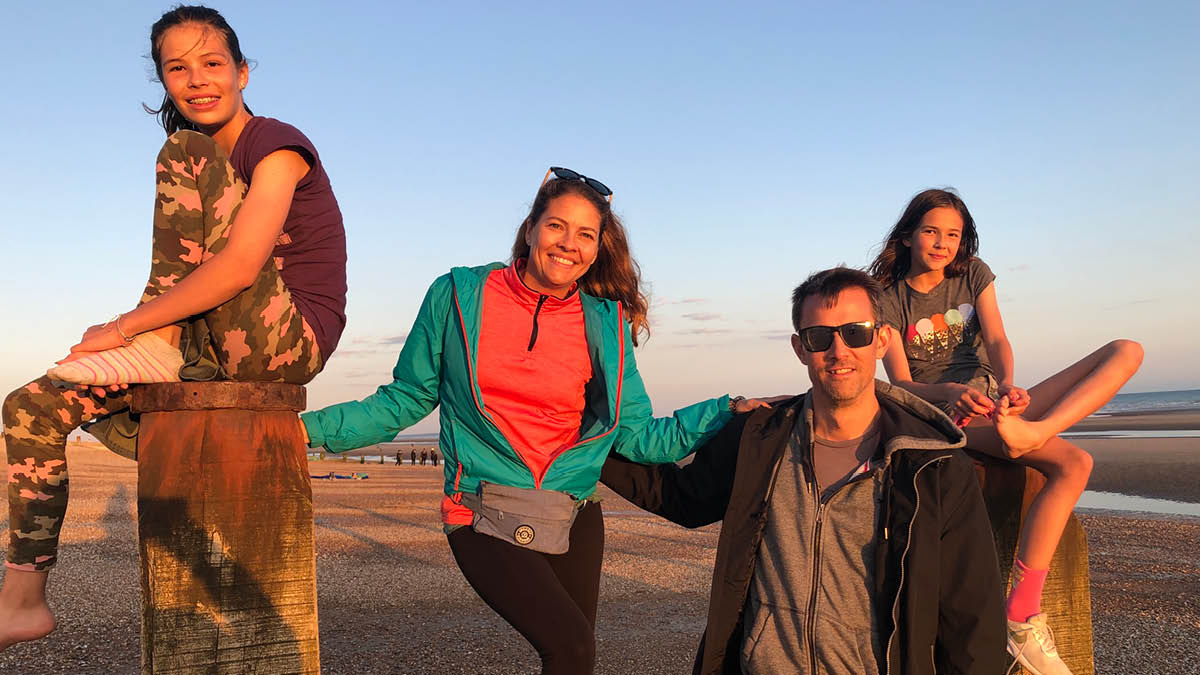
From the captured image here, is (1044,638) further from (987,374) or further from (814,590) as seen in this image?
(987,374)

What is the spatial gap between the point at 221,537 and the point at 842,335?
257 cm

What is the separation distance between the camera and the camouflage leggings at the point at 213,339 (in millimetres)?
3143

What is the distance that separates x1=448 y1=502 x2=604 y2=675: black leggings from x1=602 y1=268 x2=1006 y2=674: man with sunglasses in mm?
599

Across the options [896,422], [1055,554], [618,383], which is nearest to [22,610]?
[618,383]

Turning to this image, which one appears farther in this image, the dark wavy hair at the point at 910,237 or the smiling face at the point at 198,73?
the dark wavy hair at the point at 910,237

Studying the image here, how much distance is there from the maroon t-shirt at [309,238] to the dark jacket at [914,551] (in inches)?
74.5

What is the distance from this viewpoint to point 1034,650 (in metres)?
4.20

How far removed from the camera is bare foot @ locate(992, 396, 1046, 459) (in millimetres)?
3984

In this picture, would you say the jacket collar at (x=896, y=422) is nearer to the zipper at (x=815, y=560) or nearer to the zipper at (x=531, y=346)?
the zipper at (x=815, y=560)

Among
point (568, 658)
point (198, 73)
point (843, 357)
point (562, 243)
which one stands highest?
point (198, 73)

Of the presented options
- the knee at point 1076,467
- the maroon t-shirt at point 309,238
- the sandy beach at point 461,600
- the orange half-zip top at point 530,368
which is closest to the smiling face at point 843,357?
the orange half-zip top at point 530,368

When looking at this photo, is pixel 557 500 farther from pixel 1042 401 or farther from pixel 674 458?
pixel 1042 401

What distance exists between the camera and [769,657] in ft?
11.8

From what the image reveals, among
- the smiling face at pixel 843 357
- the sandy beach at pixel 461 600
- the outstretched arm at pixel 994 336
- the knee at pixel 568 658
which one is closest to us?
the knee at pixel 568 658
